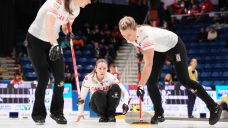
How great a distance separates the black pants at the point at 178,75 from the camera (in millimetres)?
4926

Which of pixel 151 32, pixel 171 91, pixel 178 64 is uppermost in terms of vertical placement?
pixel 151 32

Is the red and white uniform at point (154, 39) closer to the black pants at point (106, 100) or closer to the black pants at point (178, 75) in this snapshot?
the black pants at point (178, 75)

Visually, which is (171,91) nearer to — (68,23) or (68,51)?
(68,23)

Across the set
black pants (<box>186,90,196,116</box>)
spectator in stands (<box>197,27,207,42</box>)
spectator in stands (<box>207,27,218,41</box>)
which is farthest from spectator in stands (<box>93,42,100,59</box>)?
black pants (<box>186,90,196,116</box>)

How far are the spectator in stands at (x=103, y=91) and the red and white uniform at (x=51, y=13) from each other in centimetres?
100

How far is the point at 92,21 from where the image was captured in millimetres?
18281

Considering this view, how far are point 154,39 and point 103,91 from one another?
3.85ft

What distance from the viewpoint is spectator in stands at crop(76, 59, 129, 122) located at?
222 inches

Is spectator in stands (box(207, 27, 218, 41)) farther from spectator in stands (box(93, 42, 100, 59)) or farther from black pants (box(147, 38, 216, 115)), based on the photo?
black pants (box(147, 38, 216, 115))

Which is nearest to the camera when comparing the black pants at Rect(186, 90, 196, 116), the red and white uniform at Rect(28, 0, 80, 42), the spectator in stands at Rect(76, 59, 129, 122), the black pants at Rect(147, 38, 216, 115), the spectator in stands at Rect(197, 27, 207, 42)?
the red and white uniform at Rect(28, 0, 80, 42)

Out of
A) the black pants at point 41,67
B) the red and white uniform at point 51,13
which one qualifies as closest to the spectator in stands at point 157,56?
the red and white uniform at point 51,13

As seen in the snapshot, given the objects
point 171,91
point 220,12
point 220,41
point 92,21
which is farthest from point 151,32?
point 92,21

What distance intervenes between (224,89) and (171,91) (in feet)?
3.50

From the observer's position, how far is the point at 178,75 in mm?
4980
